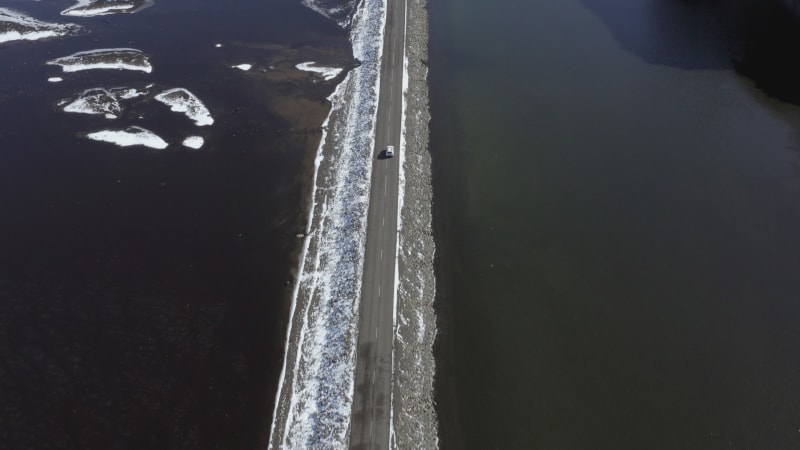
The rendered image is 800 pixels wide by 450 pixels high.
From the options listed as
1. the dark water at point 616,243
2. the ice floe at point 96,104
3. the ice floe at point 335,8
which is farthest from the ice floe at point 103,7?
the dark water at point 616,243

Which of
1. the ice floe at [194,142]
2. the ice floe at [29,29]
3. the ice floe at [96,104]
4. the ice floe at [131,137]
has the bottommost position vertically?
the ice floe at [131,137]

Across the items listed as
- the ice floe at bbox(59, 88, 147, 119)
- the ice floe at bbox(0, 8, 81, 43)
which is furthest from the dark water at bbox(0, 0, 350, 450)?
the ice floe at bbox(0, 8, 81, 43)

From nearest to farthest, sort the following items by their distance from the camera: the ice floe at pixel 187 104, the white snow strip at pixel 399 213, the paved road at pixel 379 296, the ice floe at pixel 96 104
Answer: the paved road at pixel 379 296 → the white snow strip at pixel 399 213 → the ice floe at pixel 187 104 → the ice floe at pixel 96 104

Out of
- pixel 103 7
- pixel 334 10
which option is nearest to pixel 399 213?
pixel 334 10

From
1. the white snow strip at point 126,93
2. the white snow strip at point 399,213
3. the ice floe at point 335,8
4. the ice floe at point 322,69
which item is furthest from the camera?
the ice floe at point 335,8

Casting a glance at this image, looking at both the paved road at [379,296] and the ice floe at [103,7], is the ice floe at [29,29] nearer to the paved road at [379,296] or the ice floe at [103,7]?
the ice floe at [103,7]

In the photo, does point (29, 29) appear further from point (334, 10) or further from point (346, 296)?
point (346, 296)
